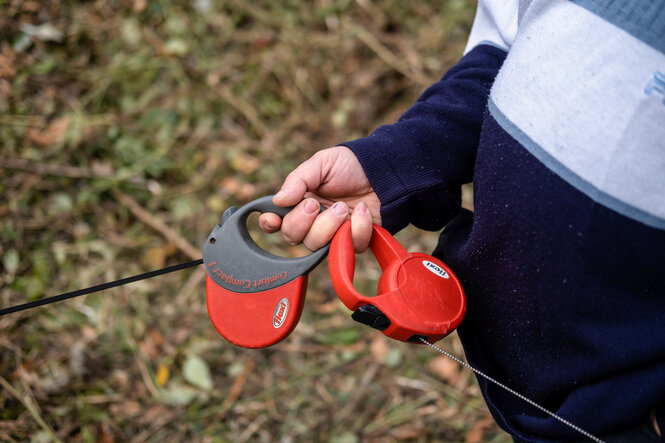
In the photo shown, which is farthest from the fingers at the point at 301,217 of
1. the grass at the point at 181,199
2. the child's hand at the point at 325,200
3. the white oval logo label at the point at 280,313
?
the grass at the point at 181,199

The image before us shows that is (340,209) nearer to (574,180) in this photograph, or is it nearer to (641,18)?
(574,180)

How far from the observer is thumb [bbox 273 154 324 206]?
1.00 meters

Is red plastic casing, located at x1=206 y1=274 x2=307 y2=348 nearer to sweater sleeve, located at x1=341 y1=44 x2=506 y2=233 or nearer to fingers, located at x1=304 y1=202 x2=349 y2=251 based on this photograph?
fingers, located at x1=304 y1=202 x2=349 y2=251

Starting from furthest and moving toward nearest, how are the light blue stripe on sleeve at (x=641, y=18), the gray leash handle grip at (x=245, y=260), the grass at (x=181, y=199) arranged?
1. the grass at (x=181, y=199)
2. the gray leash handle grip at (x=245, y=260)
3. the light blue stripe on sleeve at (x=641, y=18)

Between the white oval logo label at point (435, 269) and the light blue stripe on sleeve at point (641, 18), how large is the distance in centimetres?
49

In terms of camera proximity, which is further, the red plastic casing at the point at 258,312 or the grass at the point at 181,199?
the grass at the point at 181,199

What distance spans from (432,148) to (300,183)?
0.29 m

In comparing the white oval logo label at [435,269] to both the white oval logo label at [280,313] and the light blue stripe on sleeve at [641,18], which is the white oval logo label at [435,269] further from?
the light blue stripe on sleeve at [641,18]

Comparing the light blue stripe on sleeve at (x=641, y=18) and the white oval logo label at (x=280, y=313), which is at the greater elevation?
the light blue stripe on sleeve at (x=641, y=18)

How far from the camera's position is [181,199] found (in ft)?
7.70

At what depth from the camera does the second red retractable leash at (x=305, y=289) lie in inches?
35.4

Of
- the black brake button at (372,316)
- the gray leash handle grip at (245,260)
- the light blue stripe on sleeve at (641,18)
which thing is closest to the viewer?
the light blue stripe on sleeve at (641,18)

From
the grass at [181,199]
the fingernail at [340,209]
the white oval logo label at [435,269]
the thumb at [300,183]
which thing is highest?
the thumb at [300,183]

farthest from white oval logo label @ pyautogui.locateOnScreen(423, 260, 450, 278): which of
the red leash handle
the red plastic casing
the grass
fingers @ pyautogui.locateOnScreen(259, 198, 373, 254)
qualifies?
the grass
